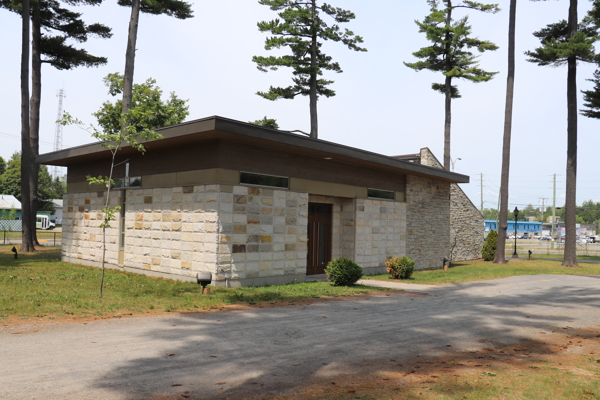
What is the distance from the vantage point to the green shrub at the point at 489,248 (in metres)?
32.7

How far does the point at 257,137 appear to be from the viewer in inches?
545

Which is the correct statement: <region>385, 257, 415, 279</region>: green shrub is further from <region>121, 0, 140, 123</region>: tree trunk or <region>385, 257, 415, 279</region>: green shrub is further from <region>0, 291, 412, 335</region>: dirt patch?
<region>121, 0, 140, 123</region>: tree trunk

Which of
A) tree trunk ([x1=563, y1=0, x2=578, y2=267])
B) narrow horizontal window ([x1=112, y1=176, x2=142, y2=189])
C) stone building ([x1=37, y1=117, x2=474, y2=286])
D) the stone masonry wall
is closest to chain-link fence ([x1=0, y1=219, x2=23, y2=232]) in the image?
stone building ([x1=37, y1=117, x2=474, y2=286])

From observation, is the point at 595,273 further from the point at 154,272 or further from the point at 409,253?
the point at 154,272

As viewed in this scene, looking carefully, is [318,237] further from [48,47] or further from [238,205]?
[48,47]

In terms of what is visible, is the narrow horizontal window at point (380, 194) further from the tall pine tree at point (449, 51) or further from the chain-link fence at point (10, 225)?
the chain-link fence at point (10, 225)

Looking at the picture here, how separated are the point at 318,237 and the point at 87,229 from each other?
10.3 m

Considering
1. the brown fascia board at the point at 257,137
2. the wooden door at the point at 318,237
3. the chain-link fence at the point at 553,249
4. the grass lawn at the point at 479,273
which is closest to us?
the brown fascia board at the point at 257,137

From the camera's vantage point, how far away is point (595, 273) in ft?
81.8

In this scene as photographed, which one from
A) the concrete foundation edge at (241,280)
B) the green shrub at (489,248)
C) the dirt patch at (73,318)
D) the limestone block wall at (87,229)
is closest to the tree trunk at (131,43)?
the limestone block wall at (87,229)

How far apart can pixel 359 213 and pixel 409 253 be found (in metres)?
4.99

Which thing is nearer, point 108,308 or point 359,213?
point 108,308

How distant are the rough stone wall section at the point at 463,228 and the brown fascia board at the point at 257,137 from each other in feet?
21.2

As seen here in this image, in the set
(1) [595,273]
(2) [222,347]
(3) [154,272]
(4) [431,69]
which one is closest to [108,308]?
(2) [222,347]
